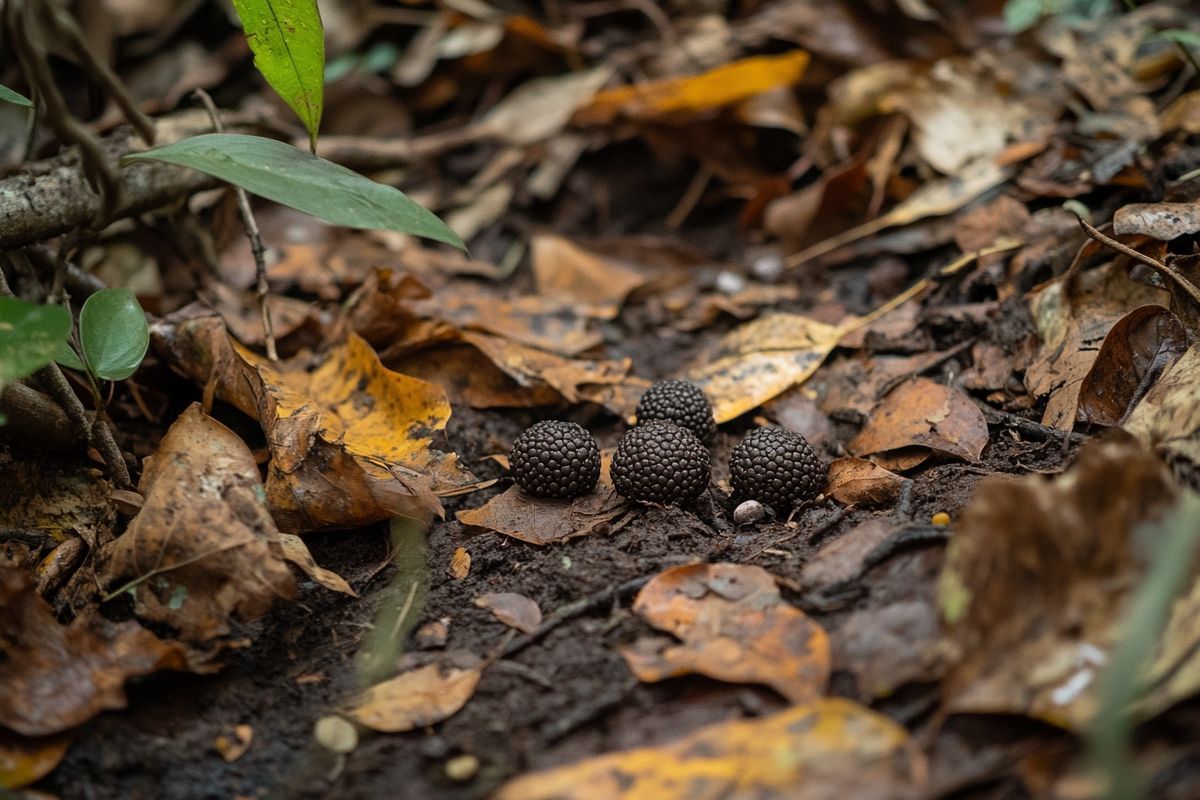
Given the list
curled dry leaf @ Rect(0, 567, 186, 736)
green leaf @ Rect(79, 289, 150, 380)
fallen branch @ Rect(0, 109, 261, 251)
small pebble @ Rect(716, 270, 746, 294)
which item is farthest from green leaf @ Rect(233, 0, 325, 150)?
small pebble @ Rect(716, 270, 746, 294)

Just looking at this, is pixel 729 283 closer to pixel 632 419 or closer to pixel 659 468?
pixel 632 419

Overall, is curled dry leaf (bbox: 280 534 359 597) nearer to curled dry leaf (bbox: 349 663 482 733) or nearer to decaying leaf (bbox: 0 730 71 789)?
curled dry leaf (bbox: 349 663 482 733)

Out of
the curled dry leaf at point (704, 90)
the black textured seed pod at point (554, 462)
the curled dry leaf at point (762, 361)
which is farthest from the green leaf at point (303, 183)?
the curled dry leaf at point (704, 90)

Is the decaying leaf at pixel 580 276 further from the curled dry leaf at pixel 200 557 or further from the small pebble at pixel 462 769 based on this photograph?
the small pebble at pixel 462 769

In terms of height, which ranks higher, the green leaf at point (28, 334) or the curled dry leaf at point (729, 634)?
the green leaf at point (28, 334)

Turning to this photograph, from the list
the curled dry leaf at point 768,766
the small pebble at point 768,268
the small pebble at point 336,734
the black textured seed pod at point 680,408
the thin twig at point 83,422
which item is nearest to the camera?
the curled dry leaf at point 768,766

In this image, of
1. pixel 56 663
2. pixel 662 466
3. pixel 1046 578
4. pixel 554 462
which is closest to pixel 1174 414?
pixel 1046 578

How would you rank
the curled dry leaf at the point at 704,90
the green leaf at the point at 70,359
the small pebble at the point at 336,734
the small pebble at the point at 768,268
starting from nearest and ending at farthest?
the small pebble at the point at 336,734, the green leaf at the point at 70,359, the small pebble at the point at 768,268, the curled dry leaf at the point at 704,90
